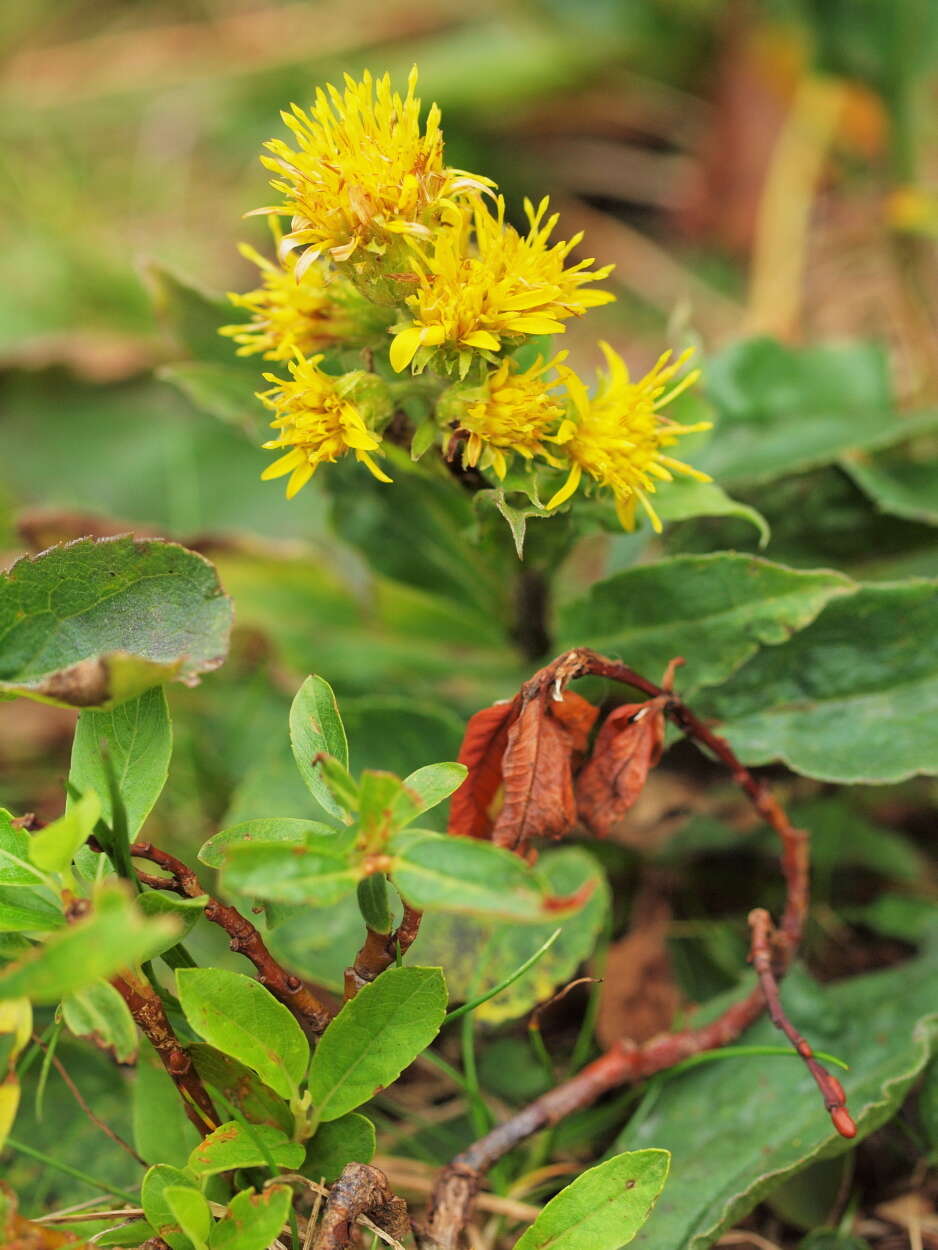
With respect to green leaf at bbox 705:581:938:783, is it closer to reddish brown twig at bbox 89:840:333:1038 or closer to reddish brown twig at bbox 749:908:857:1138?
reddish brown twig at bbox 749:908:857:1138

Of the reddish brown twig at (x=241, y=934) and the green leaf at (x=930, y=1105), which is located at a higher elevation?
the reddish brown twig at (x=241, y=934)

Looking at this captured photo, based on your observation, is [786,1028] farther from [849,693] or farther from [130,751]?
[130,751]

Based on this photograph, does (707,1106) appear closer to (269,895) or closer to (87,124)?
(269,895)

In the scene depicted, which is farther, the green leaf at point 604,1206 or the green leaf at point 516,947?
the green leaf at point 516,947

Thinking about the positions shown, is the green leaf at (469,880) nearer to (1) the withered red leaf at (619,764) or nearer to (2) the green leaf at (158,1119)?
(1) the withered red leaf at (619,764)

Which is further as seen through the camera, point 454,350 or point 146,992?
point 454,350

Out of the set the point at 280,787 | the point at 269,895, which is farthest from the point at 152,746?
the point at 280,787

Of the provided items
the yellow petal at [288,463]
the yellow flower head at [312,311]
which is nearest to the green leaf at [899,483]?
the yellow flower head at [312,311]
